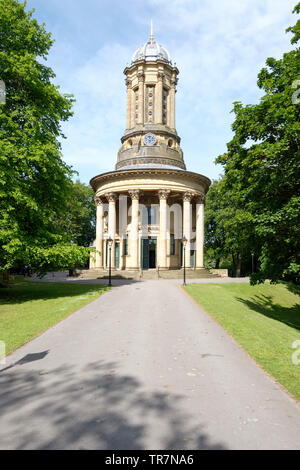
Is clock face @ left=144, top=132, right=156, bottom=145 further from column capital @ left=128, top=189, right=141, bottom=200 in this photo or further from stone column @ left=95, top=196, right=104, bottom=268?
stone column @ left=95, top=196, right=104, bottom=268

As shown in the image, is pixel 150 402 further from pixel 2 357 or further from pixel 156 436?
pixel 2 357

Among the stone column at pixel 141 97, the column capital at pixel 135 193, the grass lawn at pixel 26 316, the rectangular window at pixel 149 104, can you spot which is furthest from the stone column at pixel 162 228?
the grass lawn at pixel 26 316

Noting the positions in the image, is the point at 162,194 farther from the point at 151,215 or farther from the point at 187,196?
the point at 151,215

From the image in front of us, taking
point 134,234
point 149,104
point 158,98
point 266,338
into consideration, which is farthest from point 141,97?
point 266,338

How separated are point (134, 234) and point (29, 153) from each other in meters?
20.2

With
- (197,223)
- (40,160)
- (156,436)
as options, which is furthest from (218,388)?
(197,223)

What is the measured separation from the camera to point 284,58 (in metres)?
14.9

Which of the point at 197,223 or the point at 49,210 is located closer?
the point at 49,210

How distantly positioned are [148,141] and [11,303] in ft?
106

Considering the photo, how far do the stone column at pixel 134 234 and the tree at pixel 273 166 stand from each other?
764 inches

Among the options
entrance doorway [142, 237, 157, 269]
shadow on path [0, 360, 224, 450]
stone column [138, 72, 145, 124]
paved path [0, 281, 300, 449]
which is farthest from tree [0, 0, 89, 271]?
stone column [138, 72, 145, 124]

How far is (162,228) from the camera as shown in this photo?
35.0 m

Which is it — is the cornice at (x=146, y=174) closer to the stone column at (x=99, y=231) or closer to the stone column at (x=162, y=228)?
the stone column at (x=162, y=228)
